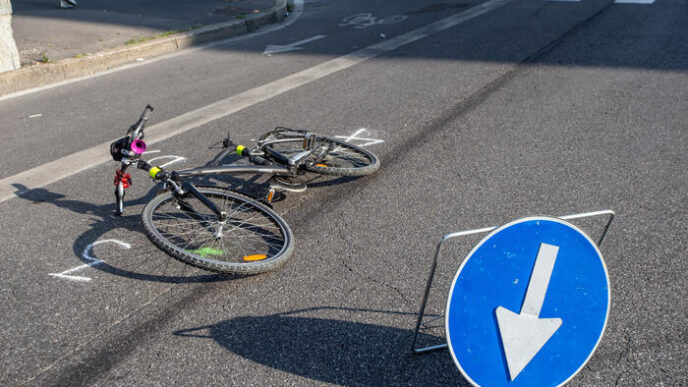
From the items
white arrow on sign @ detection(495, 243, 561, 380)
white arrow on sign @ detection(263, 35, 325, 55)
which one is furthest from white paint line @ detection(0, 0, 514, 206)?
white arrow on sign @ detection(495, 243, 561, 380)

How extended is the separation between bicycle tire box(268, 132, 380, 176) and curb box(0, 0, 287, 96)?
5.46 metres

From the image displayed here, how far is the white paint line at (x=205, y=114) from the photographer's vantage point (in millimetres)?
5359

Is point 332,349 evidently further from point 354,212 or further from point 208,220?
point 354,212

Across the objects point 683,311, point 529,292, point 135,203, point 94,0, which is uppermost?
point 94,0

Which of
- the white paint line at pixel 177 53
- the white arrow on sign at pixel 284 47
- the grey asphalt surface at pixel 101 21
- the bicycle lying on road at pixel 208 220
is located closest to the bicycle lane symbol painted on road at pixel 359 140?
the bicycle lying on road at pixel 208 220

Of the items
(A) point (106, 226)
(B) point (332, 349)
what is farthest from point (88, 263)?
(B) point (332, 349)

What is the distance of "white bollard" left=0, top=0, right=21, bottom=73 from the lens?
27.3ft

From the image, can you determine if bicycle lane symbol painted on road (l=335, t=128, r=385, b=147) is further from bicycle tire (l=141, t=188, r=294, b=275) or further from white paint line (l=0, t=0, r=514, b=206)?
bicycle tire (l=141, t=188, r=294, b=275)

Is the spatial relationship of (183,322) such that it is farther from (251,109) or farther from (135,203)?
(251,109)

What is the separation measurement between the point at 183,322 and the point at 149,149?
315 cm

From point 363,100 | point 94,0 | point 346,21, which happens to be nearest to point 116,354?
point 363,100

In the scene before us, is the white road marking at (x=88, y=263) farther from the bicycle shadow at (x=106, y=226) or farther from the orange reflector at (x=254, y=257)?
the orange reflector at (x=254, y=257)

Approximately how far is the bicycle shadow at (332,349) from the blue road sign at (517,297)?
0.50 meters

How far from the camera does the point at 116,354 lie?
10.0 ft
